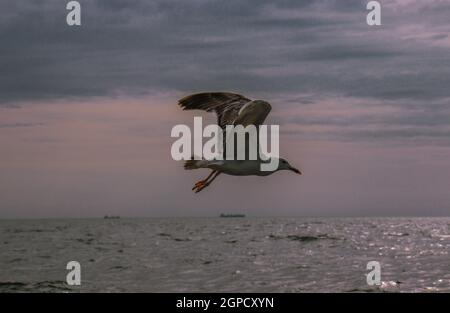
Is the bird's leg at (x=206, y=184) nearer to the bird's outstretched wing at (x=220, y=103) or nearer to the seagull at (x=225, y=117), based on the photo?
the seagull at (x=225, y=117)

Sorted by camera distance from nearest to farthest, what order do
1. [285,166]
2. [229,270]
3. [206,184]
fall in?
[206,184], [285,166], [229,270]

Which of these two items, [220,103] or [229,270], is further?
[229,270]

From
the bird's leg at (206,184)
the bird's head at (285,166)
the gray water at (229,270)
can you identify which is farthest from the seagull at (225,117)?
the gray water at (229,270)

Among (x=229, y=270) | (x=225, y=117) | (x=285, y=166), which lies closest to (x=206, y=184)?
(x=225, y=117)

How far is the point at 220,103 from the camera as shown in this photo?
1366cm

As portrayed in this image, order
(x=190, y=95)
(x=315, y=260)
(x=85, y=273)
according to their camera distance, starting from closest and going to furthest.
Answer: (x=190, y=95) < (x=85, y=273) < (x=315, y=260)

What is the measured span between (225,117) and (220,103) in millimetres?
290

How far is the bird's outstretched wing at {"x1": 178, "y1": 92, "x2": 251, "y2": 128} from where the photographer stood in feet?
43.9

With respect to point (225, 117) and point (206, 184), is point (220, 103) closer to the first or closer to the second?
point (225, 117)

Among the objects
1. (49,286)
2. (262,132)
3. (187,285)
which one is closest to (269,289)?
(187,285)
